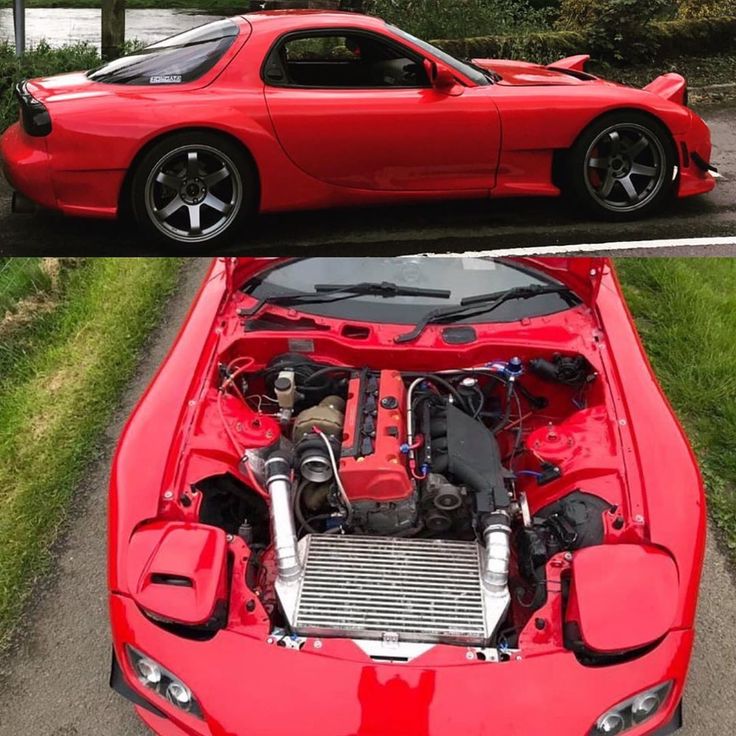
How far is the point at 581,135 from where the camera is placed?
13.9 feet

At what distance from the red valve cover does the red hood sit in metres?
2.34

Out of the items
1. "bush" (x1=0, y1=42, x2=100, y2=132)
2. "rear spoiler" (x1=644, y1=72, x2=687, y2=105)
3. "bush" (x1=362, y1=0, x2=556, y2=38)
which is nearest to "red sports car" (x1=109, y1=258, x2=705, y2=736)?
"rear spoiler" (x1=644, y1=72, x2=687, y2=105)

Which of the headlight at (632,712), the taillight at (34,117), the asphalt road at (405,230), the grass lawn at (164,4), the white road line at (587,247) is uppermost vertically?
the grass lawn at (164,4)

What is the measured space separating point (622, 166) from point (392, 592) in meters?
Answer: 3.09

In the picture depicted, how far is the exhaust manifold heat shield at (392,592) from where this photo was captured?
7.38ft

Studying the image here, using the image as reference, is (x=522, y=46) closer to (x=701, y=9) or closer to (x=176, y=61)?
(x=701, y=9)

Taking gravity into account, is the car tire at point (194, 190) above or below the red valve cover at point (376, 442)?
above

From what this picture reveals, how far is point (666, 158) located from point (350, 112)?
1871 mm

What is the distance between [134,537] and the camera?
2441mm

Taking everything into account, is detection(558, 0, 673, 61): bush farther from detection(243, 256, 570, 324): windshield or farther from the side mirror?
detection(243, 256, 570, 324): windshield

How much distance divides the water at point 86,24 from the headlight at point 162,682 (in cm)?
859

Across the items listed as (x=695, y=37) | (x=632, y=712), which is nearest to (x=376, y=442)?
(x=632, y=712)

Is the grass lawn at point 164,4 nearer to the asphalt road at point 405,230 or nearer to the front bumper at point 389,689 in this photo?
the asphalt road at point 405,230

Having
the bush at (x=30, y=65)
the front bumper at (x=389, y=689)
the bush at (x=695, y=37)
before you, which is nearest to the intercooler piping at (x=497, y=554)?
the front bumper at (x=389, y=689)
